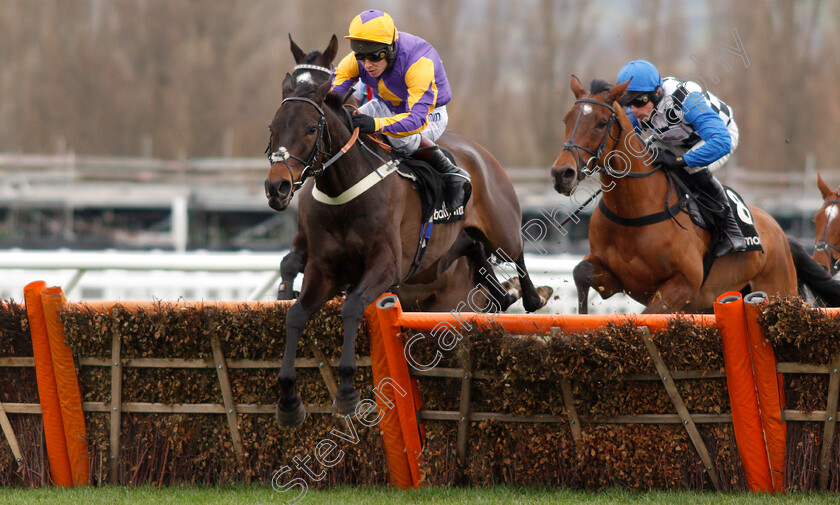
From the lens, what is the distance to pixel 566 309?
8.49 m

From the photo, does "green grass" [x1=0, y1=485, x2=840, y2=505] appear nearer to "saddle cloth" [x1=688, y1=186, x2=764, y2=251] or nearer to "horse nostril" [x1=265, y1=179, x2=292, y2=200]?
"horse nostril" [x1=265, y1=179, x2=292, y2=200]

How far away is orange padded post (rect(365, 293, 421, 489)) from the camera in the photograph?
3865 mm

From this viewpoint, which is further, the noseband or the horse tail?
the horse tail

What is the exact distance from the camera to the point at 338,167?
4160 mm

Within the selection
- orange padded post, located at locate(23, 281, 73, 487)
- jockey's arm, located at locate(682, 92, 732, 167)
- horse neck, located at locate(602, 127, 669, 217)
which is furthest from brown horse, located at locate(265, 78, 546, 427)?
jockey's arm, located at locate(682, 92, 732, 167)

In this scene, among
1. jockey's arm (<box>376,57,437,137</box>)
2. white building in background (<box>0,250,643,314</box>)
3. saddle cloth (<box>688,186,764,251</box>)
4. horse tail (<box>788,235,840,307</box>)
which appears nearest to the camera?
jockey's arm (<box>376,57,437,137</box>)

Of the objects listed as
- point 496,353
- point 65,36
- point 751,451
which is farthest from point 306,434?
point 65,36

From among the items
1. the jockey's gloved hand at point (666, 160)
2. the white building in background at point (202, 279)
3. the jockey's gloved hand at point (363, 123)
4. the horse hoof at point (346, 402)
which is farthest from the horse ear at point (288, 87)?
the white building in background at point (202, 279)

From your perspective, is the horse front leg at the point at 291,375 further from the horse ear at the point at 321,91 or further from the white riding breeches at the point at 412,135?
the white riding breeches at the point at 412,135

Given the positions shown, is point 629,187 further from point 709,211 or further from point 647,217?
point 709,211

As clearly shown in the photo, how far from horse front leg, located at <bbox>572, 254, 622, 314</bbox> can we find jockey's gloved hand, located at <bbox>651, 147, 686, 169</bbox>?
0.68 m

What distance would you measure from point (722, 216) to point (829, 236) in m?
1.76

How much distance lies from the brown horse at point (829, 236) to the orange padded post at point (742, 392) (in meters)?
3.57

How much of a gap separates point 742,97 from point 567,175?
17.7 m
